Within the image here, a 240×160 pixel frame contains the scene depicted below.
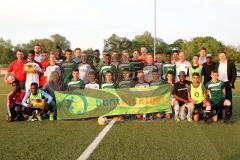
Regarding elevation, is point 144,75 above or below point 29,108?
above

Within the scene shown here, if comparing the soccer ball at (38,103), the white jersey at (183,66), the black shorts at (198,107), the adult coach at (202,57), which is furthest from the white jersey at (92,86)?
the adult coach at (202,57)

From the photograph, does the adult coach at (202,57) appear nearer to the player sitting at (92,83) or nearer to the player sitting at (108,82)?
the player sitting at (108,82)

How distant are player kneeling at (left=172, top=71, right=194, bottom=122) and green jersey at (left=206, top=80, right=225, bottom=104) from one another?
58cm

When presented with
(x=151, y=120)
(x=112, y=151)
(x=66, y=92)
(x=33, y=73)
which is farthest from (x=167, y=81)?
(x=112, y=151)

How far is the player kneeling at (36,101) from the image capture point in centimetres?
968

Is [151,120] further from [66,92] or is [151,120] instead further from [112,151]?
[112,151]

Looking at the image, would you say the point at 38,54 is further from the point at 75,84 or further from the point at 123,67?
the point at 123,67

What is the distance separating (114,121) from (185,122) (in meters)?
1.77

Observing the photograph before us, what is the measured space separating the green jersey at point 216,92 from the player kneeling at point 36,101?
4.12 metres

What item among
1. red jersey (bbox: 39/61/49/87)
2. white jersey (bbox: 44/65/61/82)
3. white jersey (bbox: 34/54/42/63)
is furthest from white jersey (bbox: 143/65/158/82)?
white jersey (bbox: 34/54/42/63)

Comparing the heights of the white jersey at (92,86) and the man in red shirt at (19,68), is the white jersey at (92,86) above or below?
below

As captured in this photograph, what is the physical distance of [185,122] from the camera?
361 inches

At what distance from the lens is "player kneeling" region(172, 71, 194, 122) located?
31.0 ft

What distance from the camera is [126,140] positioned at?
702 centimetres
